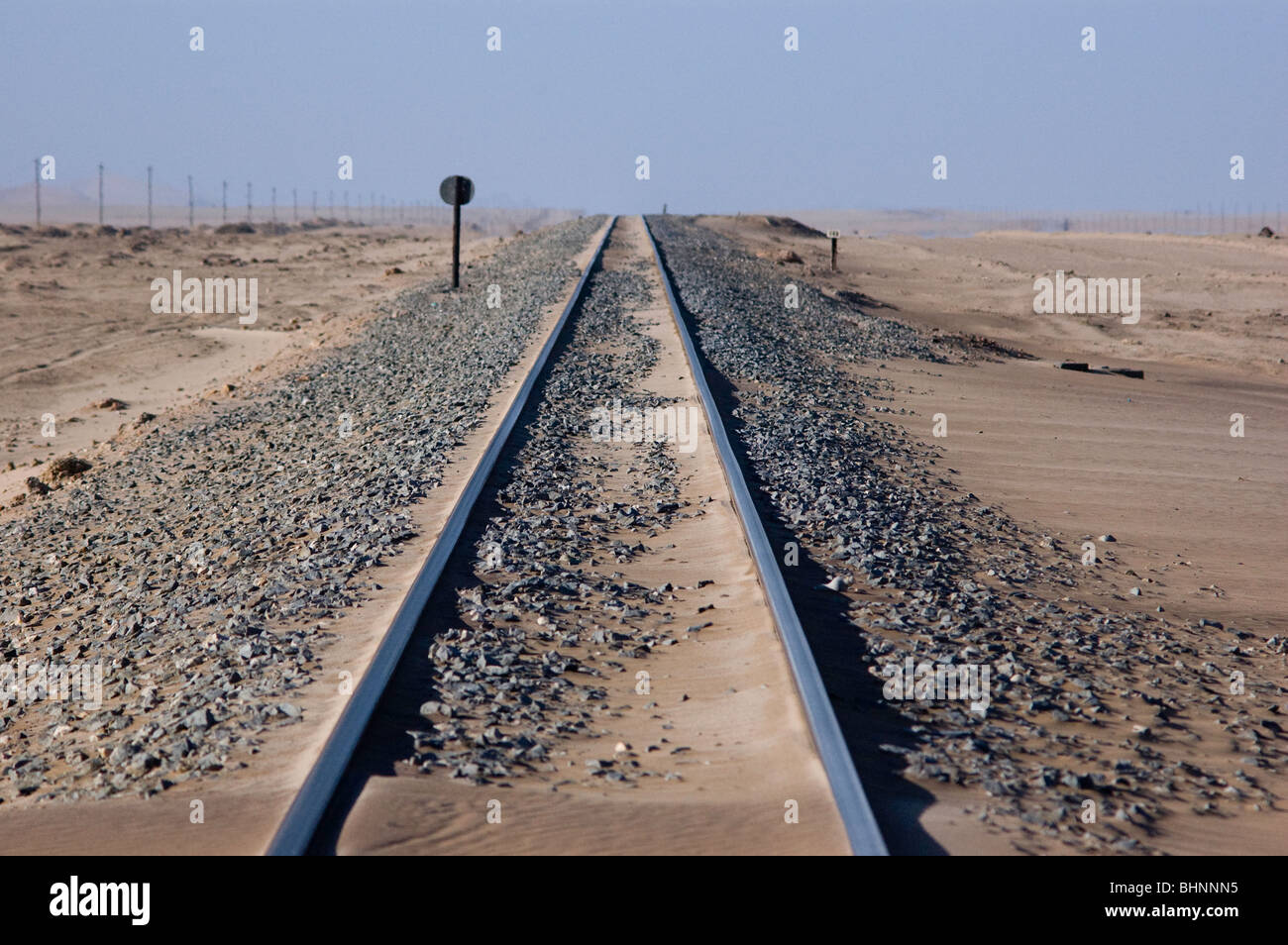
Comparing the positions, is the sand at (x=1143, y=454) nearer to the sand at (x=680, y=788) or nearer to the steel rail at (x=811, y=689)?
the steel rail at (x=811, y=689)

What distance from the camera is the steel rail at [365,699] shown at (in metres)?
3.86

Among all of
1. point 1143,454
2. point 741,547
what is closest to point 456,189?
point 1143,454

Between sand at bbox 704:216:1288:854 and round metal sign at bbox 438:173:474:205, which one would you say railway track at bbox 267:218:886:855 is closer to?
sand at bbox 704:216:1288:854

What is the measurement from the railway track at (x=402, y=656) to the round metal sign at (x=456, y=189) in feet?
54.2

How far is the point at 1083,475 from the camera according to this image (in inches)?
400

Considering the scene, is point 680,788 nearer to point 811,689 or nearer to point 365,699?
point 811,689

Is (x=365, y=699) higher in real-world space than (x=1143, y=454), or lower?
lower

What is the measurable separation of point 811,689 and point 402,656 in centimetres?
175

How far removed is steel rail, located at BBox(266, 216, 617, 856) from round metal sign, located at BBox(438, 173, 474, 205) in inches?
670

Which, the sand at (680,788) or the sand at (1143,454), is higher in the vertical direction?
the sand at (1143,454)

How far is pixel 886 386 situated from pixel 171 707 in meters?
10.1

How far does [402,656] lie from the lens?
529cm

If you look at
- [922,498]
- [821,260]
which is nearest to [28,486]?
[922,498]

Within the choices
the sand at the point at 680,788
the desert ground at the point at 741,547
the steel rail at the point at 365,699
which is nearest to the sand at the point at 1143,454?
the desert ground at the point at 741,547
